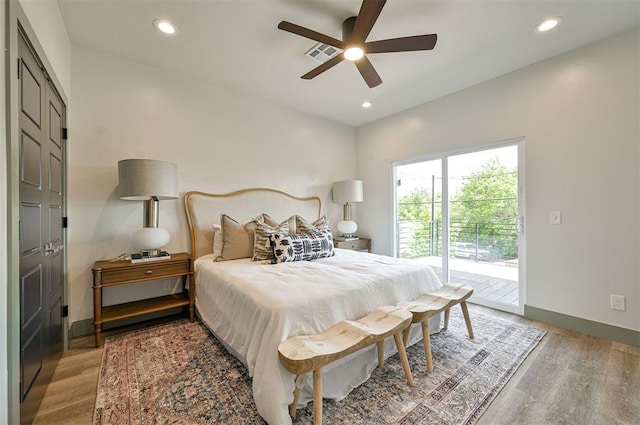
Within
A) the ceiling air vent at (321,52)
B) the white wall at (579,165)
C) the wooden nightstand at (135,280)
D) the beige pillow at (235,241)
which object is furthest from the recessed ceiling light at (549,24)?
the wooden nightstand at (135,280)

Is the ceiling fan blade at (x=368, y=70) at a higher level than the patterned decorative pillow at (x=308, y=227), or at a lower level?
higher

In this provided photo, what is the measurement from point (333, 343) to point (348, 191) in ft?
9.97

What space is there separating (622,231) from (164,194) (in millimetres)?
4207

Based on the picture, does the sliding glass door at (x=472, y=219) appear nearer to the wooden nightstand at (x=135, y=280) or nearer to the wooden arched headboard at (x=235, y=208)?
the wooden arched headboard at (x=235, y=208)

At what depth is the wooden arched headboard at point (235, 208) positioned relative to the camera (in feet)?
10.1

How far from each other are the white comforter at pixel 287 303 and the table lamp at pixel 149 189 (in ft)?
1.72

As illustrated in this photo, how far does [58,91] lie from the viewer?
205 centimetres

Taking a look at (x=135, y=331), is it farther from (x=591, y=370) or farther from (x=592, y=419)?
(x=591, y=370)

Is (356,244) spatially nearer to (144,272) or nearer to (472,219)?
(472,219)

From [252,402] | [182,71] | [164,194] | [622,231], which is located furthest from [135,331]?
[622,231]

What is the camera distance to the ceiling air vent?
96.3 inches

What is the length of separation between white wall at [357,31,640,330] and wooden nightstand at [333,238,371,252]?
7.15 feet

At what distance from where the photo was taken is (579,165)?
8.39ft

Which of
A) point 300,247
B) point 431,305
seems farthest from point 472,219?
point 300,247
